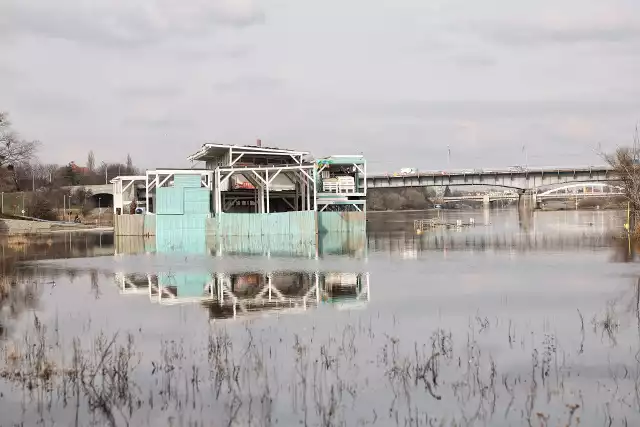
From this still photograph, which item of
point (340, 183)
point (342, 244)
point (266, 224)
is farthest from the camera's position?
point (340, 183)

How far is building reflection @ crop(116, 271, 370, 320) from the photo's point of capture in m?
21.8

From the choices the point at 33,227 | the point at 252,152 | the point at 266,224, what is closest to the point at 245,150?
the point at 252,152

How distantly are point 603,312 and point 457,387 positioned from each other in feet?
29.6

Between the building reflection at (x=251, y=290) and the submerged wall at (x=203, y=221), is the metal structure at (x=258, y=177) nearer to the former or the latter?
the submerged wall at (x=203, y=221)

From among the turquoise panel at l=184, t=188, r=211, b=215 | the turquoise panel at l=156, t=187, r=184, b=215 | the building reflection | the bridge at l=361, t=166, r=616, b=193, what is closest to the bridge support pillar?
the bridge at l=361, t=166, r=616, b=193

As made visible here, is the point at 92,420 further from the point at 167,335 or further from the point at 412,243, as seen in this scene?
the point at 412,243

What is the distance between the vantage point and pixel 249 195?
7481 cm

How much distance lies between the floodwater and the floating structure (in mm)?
29159

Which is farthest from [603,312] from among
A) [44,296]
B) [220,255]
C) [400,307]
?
[220,255]

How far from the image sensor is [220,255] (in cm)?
4247

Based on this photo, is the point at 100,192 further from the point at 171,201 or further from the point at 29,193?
the point at 171,201

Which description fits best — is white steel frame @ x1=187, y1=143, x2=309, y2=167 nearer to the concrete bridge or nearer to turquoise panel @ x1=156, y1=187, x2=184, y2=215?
turquoise panel @ x1=156, y1=187, x2=184, y2=215

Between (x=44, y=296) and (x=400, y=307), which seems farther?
(x=44, y=296)

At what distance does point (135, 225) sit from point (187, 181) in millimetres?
7833
